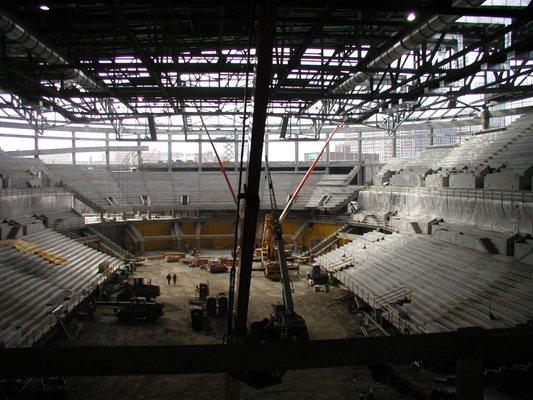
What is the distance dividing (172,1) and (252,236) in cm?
609

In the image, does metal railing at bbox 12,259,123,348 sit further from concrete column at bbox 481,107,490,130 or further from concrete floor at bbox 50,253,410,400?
concrete column at bbox 481,107,490,130

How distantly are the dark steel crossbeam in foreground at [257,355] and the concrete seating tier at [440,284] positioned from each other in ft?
32.8

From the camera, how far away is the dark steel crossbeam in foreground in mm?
2986

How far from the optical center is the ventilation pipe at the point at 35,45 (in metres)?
10.2

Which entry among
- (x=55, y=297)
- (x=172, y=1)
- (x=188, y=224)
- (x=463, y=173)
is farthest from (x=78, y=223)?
(x=463, y=173)

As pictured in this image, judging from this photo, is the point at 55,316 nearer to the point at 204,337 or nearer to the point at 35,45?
the point at 204,337

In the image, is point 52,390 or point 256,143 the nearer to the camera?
point 256,143

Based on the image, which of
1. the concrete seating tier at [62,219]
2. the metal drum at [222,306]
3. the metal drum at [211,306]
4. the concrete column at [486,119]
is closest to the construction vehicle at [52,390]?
the metal drum at [211,306]

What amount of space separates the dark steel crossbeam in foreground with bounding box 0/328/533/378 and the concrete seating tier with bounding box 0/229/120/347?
9867mm

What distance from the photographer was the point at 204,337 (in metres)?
15.1

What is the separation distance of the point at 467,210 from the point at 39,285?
20.3 m

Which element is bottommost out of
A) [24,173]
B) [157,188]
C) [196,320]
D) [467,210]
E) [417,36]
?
[196,320]

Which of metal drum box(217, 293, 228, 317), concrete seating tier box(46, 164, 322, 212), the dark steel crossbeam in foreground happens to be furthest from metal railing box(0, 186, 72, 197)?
the dark steel crossbeam in foreground

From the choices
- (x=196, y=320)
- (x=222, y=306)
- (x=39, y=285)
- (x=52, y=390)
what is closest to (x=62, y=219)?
(x=39, y=285)
